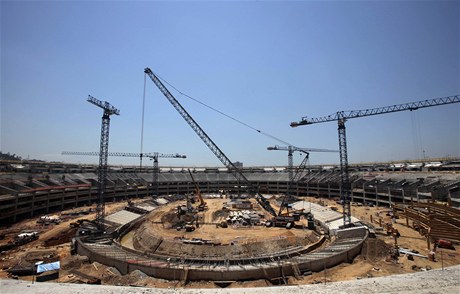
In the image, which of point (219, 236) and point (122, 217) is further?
point (122, 217)

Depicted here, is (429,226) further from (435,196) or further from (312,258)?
(435,196)

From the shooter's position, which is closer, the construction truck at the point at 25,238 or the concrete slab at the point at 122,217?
the construction truck at the point at 25,238

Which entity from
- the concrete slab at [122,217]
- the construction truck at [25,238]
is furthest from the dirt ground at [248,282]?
the concrete slab at [122,217]

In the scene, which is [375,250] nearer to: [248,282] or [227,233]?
[248,282]

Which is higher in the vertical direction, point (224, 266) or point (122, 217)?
point (122, 217)

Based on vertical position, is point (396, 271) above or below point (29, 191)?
below

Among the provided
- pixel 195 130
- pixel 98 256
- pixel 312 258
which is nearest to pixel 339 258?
pixel 312 258

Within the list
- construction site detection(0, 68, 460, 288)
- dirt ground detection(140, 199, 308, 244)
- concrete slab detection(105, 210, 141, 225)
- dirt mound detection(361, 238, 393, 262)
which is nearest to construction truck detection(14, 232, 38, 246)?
construction site detection(0, 68, 460, 288)

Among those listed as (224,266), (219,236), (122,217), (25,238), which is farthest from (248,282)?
A: (122,217)

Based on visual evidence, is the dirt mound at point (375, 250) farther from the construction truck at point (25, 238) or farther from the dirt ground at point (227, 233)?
the construction truck at point (25, 238)

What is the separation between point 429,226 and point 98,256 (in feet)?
155

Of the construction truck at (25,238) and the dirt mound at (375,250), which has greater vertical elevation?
the dirt mound at (375,250)

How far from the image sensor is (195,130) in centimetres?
6769

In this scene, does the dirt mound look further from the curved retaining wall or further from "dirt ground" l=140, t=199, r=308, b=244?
"dirt ground" l=140, t=199, r=308, b=244
